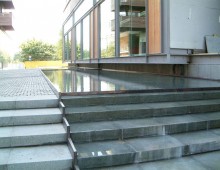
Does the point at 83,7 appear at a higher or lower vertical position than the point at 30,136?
higher

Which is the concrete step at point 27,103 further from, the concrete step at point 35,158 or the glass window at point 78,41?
the glass window at point 78,41

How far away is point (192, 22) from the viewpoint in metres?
10.7

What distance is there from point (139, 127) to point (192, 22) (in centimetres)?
708

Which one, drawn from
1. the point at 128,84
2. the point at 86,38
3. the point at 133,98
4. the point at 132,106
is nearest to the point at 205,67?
the point at 128,84

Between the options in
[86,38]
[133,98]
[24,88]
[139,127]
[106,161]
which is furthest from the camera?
[86,38]

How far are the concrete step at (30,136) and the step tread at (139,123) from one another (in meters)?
0.24

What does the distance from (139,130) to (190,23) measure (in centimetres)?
701

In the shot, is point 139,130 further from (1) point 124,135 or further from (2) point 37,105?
(2) point 37,105

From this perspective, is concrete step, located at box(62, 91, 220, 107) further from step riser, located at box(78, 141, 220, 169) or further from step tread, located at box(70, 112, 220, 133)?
step riser, located at box(78, 141, 220, 169)

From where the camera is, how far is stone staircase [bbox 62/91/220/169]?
422 centimetres

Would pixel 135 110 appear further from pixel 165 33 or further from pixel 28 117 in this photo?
pixel 165 33

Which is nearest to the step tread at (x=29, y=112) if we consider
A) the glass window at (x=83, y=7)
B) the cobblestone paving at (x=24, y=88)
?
the cobblestone paving at (x=24, y=88)

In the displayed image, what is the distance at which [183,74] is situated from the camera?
11.4 m

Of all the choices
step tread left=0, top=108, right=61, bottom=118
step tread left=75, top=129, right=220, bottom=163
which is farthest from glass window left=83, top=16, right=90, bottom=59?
step tread left=75, top=129, right=220, bottom=163
